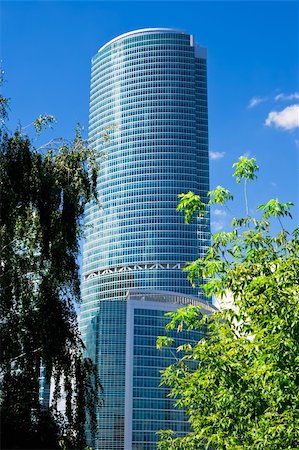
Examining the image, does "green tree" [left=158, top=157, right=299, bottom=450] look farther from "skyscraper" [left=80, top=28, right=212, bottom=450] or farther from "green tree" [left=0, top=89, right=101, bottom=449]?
"skyscraper" [left=80, top=28, right=212, bottom=450]

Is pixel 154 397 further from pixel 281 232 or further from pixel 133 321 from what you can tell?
pixel 281 232

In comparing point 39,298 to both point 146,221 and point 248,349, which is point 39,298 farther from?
point 146,221

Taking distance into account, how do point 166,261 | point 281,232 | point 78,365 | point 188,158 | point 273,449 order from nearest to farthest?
point 273,449, point 281,232, point 78,365, point 166,261, point 188,158

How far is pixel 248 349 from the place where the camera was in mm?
10578

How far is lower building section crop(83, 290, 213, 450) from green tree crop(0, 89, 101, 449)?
111 meters

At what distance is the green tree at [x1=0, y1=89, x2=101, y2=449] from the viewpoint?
15.9 m

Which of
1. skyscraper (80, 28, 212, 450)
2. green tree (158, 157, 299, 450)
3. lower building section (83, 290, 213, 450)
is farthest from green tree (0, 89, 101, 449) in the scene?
skyscraper (80, 28, 212, 450)

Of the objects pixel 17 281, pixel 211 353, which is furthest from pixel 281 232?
pixel 17 281

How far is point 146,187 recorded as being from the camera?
187m

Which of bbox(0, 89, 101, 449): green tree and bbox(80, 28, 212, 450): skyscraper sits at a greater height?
bbox(80, 28, 212, 450): skyscraper

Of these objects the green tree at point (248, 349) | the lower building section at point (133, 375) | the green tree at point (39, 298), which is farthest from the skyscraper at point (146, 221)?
the green tree at point (248, 349)

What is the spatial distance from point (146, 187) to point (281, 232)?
175 m

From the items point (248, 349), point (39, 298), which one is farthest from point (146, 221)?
point (248, 349)

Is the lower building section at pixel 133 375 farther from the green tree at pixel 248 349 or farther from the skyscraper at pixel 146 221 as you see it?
the green tree at pixel 248 349
